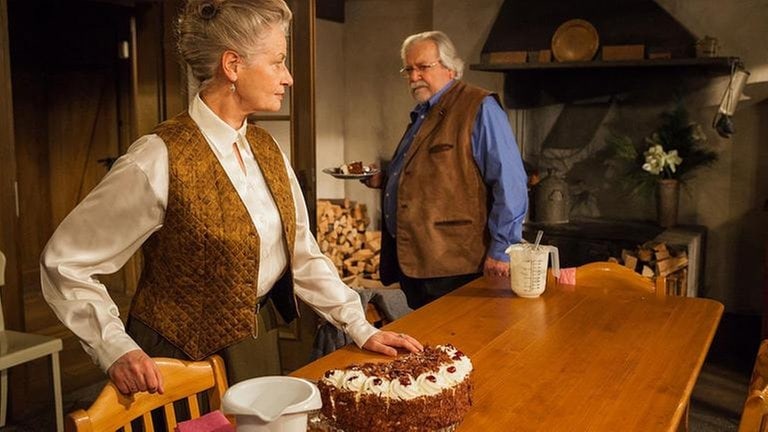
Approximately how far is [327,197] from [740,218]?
2601mm

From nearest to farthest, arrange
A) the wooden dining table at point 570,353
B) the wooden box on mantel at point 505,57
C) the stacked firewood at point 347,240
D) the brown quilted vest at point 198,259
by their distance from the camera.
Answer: the wooden dining table at point 570,353
the brown quilted vest at point 198,259
the wooden box on mantel at point 505,57
the stacked firewood at point 347,240

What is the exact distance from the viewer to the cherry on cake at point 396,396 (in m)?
1.17

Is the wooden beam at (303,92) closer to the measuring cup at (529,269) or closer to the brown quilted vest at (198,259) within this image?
the measuring cup at (529,269)

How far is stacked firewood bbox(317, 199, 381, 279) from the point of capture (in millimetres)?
5047

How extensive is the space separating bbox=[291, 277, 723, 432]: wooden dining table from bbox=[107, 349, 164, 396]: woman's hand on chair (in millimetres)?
257

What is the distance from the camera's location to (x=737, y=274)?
445 cm

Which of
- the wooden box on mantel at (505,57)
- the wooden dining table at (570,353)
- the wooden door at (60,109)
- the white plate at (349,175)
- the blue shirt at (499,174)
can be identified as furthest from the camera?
the wooden door at (60,109)

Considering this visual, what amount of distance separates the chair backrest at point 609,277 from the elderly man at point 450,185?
1.40 feet

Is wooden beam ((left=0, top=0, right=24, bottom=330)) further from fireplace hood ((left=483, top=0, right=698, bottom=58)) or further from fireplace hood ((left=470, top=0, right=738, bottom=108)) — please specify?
fireplace hood ((left=483, top=0, right=698, bottom=58))

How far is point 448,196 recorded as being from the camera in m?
2.87

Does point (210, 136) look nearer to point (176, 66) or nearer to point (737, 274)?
point (176, 66)

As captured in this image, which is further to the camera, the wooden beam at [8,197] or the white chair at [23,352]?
the wooden beam at [8,197]

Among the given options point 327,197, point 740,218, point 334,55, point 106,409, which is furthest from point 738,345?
point 106,409

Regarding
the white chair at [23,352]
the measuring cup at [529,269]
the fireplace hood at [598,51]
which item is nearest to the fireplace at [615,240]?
the fireplace hood at [598,51]
